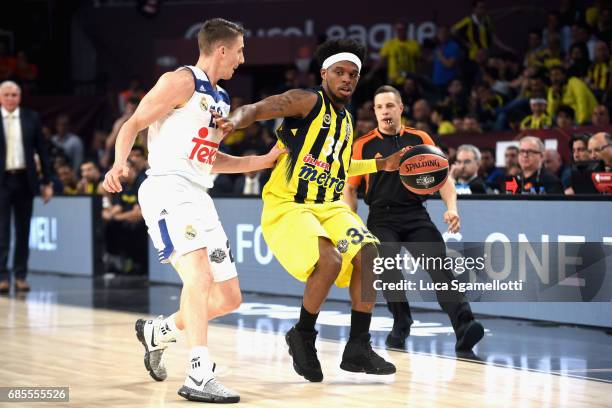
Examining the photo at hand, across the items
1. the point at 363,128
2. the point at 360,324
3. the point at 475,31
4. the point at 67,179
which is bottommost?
the point at 360,324

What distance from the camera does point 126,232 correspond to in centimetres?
1480

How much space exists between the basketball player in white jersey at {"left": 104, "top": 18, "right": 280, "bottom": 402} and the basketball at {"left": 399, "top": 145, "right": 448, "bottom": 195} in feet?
5.10

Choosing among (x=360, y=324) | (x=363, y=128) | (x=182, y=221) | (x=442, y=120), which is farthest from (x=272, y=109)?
(x=442, y=120)

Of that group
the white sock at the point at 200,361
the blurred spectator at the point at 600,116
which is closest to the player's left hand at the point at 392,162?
the white sock at the point at 200,361

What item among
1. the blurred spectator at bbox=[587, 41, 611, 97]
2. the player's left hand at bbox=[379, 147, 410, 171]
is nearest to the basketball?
the player's left hand at bbox=[379, 147, 410, 171]

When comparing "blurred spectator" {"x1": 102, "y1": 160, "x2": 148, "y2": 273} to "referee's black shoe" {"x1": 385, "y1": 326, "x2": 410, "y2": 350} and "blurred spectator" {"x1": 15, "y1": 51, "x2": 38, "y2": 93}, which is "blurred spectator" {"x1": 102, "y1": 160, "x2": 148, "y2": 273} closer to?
"referee's black shoe" {"x1": 385, "y1": 326, "x2": 410, "y2": 350}

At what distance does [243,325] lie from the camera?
970 centimetres

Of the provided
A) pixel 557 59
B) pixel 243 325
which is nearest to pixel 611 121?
pixel 557 59

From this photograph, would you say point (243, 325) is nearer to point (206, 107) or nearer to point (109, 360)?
point (109, 360)

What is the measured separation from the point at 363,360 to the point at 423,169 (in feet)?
4.76

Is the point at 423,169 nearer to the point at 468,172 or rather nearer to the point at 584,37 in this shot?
the point at 468,172

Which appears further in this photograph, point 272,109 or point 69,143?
point 69,143

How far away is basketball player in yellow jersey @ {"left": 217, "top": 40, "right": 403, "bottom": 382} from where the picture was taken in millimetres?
6629

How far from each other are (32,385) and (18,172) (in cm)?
667
